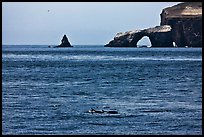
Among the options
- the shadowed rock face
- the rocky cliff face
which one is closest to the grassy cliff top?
the rocky cliff face

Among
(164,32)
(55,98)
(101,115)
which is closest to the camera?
(101,115)

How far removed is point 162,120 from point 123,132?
9.54 feet

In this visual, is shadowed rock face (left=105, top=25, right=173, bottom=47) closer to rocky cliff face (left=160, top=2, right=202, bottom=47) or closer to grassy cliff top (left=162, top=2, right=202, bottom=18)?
rocky cliff face (left=160, top=2, right=202, bottom=47)

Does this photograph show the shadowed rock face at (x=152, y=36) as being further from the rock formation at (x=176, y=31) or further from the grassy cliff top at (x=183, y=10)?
the grassy cliff top at (x=183, y=10)

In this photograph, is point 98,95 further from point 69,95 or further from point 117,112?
point 117,112

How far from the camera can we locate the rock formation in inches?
5812

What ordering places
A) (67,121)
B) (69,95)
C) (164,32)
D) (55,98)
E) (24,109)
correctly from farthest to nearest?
1. (164,32)
2. (69,95)
3. (55,98)
4. (24,109)
5. (67,121)

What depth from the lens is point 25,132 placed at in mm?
19109

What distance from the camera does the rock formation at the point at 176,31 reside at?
147625 mm

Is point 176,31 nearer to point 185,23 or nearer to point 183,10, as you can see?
point 185,23

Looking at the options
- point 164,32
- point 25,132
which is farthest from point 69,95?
point 164,32

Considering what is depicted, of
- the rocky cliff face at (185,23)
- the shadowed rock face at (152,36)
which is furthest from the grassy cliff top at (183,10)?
the shadowed rock face at (152,36)

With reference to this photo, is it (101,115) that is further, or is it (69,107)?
(69,107)

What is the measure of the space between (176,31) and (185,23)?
3.63 meters
